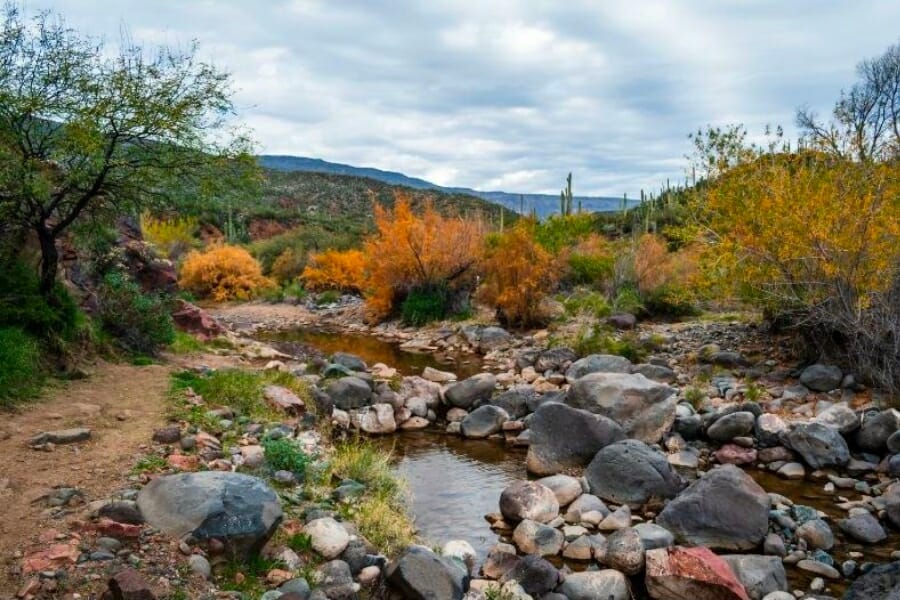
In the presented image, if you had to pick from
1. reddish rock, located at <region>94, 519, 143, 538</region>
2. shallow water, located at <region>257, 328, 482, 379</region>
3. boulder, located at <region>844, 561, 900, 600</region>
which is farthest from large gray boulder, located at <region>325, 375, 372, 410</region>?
boulder, located at <region>844, 561, 900, 600</region>

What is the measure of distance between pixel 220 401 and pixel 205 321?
7.45 m

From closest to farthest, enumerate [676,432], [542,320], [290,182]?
[676,432]
[542,320]
[290,182]

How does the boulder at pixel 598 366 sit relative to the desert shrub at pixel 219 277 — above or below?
below

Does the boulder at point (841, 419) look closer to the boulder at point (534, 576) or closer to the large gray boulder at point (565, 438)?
the large gray boulder at point (565, 438)

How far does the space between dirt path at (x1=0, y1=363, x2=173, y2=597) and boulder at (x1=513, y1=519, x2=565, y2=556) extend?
4145 mm

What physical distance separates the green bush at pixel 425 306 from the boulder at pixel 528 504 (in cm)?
1578

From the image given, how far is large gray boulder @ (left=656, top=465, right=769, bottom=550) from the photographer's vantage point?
7.73 metres

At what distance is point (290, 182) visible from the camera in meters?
71.9

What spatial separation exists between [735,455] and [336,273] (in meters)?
25.2

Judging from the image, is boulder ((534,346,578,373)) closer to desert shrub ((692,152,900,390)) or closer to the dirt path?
desert shrub ((692,152,900,390))

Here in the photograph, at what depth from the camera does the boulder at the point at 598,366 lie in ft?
50.1

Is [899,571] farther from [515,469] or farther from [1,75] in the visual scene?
[1,75]

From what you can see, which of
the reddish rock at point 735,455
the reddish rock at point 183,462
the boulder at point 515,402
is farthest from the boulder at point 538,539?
the boulder at point 515,402

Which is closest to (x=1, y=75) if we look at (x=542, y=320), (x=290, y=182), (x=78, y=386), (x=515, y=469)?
(x=78, y=386)
